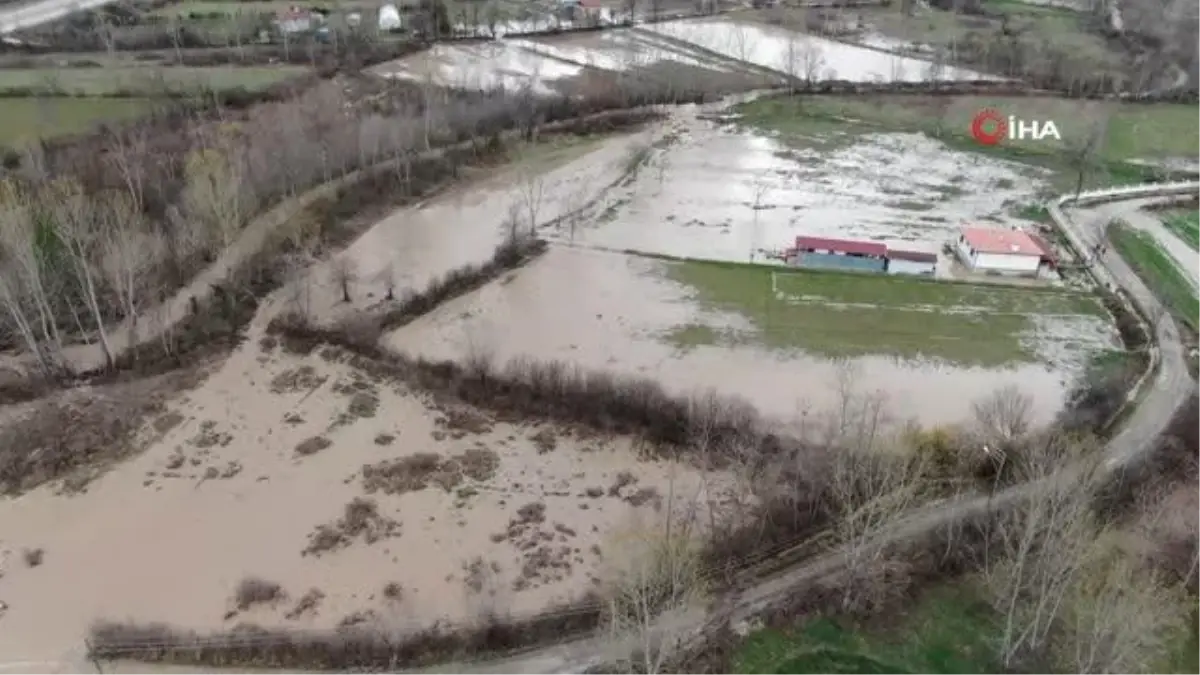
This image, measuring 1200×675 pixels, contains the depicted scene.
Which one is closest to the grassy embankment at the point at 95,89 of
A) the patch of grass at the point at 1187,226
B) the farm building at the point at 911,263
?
the farm building at the point at 911,263

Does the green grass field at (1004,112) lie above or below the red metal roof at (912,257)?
above


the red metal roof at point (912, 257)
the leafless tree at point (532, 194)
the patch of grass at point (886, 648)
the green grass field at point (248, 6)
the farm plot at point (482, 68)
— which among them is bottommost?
the patch of grass at point (886, 648)

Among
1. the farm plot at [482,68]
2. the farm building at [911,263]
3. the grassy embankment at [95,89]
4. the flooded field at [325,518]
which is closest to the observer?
the flooded field at [325,518]

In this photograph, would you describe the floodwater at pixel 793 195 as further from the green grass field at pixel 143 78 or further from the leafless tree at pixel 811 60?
the green grass field at pixel 143 78

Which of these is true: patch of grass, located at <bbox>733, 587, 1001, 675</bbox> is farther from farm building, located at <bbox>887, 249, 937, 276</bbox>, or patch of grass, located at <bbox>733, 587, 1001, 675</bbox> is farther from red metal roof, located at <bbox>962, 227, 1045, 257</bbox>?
red metal roof, located at <bbox>962, 227, 1045, 257</bbox>

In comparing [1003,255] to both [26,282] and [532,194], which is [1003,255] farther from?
[26,282]

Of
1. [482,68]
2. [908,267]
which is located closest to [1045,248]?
[908,267]
